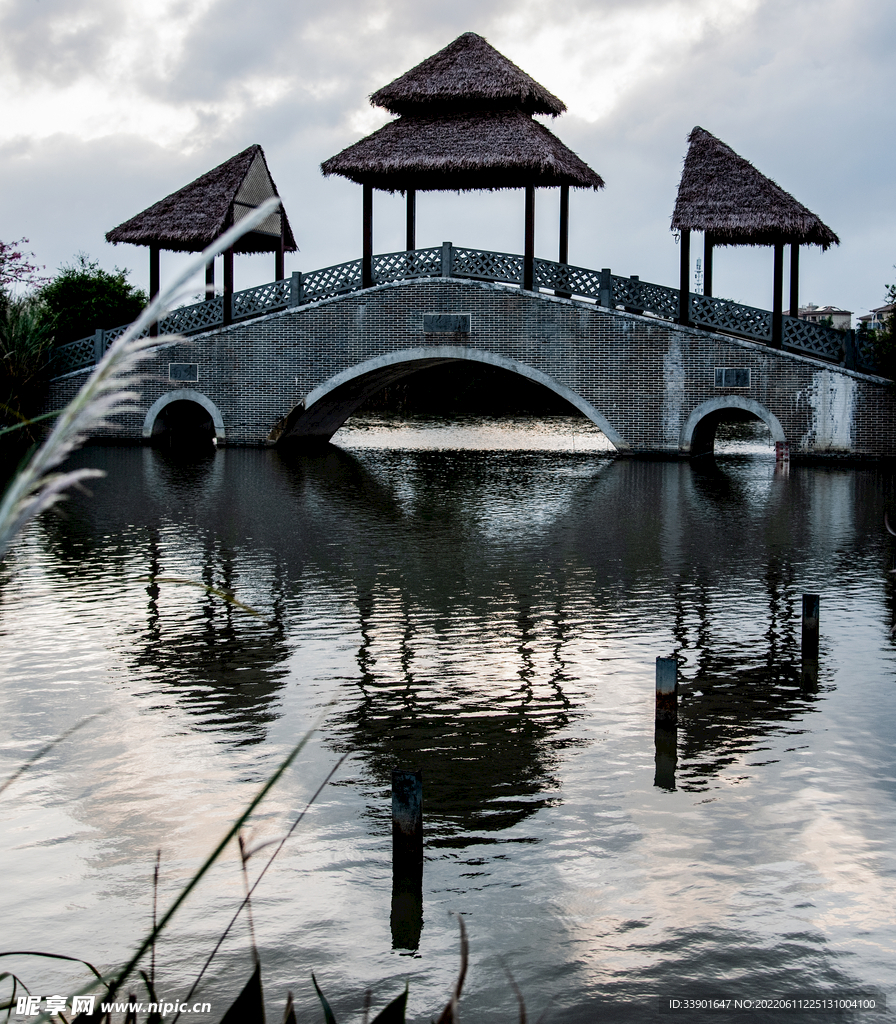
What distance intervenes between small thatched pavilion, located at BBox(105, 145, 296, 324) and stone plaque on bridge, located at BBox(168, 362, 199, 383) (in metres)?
1.42

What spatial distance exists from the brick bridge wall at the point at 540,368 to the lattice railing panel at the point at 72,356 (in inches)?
21.9

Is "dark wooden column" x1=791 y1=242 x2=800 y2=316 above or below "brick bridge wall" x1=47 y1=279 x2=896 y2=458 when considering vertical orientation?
above

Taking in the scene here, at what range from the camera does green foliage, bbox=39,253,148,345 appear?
3338 centimetres

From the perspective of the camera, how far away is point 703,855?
17.5 ft

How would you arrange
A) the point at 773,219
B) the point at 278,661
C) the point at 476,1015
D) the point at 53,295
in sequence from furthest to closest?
1. the point at 53,295
2. the point at 773,219
3. the point at 278,661
4. the point at 476,1015

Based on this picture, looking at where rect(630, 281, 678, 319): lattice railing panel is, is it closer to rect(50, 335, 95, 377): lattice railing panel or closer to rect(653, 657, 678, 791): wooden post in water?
rect(50, 335, 95, 377): lattice railing panel

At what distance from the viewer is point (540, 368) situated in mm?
26297

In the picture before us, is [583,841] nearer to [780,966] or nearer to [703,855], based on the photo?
[703,855]

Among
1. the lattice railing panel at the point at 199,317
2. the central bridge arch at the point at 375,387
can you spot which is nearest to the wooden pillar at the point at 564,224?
the central bridge arch at the point at 375,387

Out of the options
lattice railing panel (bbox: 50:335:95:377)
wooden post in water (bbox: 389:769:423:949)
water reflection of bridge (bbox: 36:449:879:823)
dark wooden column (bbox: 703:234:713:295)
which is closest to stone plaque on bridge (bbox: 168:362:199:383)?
lattice railing panel (bbox: 50:335:95:377)

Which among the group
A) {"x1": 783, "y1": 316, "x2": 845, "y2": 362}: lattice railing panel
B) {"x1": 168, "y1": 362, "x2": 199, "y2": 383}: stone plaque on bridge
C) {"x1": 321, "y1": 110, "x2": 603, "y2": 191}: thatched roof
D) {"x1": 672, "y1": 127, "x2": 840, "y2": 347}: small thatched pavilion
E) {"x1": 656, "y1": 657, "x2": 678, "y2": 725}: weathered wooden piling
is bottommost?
{"x1": 656, "y1": 657, "x2": 678, "y2": 725}: weathered wooden piling

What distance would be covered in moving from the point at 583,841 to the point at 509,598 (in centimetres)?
527

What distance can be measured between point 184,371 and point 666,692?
77.8 feet

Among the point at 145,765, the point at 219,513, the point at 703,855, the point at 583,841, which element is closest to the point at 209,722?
the point at 145,765
